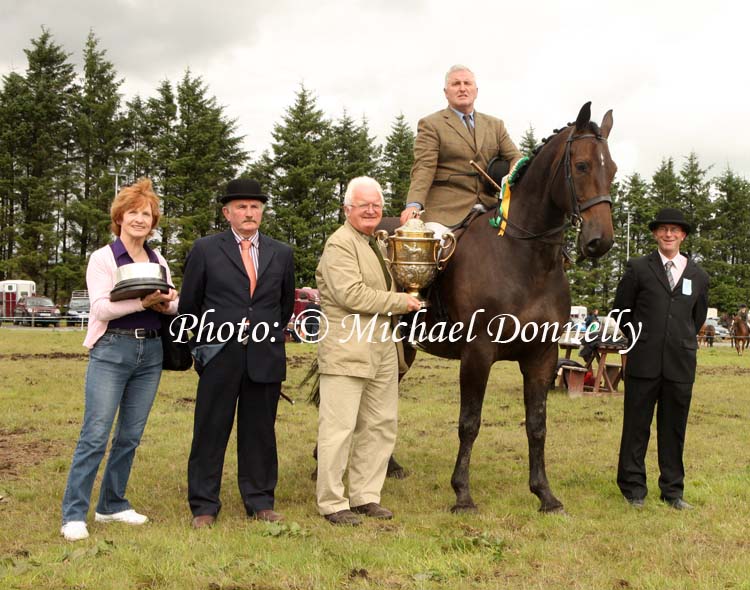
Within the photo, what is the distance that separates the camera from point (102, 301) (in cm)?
462

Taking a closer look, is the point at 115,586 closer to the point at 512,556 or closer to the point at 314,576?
the point at 314,576

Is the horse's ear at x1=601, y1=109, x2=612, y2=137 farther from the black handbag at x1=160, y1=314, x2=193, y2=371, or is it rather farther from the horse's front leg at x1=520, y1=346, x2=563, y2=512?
the black handbag at x1=160, y1=314, x2=193, y2=371

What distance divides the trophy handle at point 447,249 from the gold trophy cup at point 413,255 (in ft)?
0.69

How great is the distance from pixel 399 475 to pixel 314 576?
2.92 m

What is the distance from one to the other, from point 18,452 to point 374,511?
13.7ft

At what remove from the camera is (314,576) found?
3.91m

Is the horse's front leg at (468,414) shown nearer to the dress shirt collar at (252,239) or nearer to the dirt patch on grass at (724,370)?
the dress shirt collar at (252,239)

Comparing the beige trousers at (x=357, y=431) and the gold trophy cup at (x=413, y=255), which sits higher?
the gold trophy cup at (x=413, y=255)

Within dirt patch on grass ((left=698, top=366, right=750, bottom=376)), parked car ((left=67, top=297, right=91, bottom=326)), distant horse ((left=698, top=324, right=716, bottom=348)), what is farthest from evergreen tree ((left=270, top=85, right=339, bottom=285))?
dirt patch on grass ((left=698, top=366, right=750, bottom=376))

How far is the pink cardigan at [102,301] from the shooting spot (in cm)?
463

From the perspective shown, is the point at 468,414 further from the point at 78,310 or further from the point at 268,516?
the point at 78,310

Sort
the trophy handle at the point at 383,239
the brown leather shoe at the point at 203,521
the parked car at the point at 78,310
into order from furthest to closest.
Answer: the parked car at the point at 78,310 → the trophy handle at the point at 383,239 → the brown leather shoe at the point at 203,521

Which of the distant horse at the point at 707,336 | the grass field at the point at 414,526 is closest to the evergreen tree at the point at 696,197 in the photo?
the distant horse at the point at 707,336

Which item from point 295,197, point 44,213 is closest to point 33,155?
point 44,213
